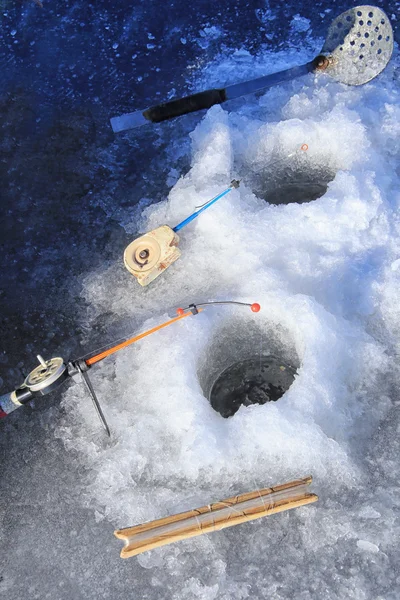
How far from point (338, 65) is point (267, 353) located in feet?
7.26

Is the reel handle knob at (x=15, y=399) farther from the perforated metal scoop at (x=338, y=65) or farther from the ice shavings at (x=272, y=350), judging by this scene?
the perforated metal scoop at (x=338, y=65)

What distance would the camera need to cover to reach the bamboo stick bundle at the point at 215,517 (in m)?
2.33

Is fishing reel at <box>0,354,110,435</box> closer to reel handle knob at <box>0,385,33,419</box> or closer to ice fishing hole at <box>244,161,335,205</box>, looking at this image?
reel handle knob at <box>0,385,33,419</box>

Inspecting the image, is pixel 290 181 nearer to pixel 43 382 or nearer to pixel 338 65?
pixel 338 65

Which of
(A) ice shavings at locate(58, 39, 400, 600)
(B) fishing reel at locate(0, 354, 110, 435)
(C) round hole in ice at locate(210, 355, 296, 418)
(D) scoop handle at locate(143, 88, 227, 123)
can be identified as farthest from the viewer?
(D) scoop handle at locate(143, 88, 227, 123)

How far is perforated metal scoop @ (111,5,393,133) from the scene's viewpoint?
378 centimetres

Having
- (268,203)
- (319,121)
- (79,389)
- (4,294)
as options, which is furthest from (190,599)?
(319,121)

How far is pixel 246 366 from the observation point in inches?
122

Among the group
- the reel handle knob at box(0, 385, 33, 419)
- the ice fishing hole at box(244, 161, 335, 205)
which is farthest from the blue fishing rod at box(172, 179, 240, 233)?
the reel handle knob at box(0, 385, 33, 419)

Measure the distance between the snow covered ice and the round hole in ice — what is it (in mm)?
58

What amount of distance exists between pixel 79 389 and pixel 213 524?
104cm

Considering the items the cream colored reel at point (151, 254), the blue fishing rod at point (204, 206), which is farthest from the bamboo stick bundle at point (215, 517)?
the blue fishing rod at point (204, 206)

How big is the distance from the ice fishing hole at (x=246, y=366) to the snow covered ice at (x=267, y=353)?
0.04ft

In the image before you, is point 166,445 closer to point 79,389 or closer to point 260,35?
point 79,389
